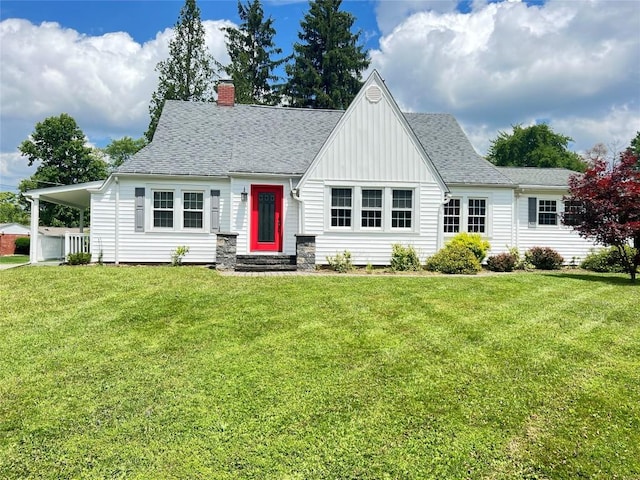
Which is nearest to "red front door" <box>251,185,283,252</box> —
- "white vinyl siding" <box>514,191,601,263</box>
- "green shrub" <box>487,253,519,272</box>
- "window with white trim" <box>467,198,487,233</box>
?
"window with white trim" <box>467,198,487,233</box>

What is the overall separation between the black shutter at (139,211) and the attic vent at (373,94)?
7.99 metres

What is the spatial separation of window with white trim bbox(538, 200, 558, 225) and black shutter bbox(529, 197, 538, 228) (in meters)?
0.17

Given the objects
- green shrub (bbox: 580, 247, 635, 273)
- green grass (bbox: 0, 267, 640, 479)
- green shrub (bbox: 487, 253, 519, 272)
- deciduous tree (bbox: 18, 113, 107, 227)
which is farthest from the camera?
deciduous tree (bbox: 18, 113, 107, 227)

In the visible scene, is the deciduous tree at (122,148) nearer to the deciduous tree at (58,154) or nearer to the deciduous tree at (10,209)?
the deciduous tree at (10,209)

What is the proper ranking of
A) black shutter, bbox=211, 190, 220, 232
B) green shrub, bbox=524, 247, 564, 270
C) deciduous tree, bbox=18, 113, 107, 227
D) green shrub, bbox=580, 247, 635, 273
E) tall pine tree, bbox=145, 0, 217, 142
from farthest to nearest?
deciduous tree, bbox=18, 113, 107, 227
tall pine tree, bbox=145, 0, 217, 142
green shrub, bbox=524, 247, 564, 270
black shutter, bbox=211, 190, 220, 232
green shrub, bbox=580, 247, 635, 273

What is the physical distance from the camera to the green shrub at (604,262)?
13780 millimetres

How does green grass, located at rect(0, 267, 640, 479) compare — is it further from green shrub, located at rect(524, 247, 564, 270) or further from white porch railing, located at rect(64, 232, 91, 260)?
green shrub, located at rect(524, 247, 564, 270)

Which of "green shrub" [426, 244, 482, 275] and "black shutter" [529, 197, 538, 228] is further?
"black shutter" [529, 197, 538, 228]

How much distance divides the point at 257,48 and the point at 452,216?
26301 millimetres

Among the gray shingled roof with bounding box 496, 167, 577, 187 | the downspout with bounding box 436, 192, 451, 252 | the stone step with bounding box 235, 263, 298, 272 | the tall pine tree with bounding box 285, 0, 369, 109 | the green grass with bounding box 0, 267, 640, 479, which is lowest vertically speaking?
the green grass with bounding box 0, 267, 640, 479

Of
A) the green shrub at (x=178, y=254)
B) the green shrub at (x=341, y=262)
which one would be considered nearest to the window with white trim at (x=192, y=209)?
the green shrub at (x=178, y=254)

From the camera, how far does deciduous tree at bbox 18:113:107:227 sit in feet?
124

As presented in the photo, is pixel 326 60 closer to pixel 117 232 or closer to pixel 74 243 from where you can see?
pixel 117 232

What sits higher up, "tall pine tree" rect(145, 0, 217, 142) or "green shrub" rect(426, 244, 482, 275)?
"tall pine tree" rect(145, 0, 217, 142)
